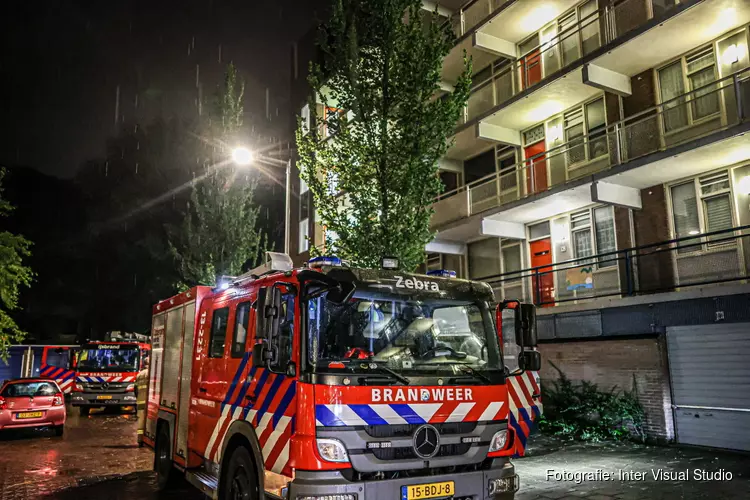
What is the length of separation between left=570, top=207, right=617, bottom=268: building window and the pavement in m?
5.29

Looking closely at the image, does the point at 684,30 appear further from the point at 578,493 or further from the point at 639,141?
the point at 578,493

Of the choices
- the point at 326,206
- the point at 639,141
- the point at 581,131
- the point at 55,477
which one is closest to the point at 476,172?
the point at 581,131

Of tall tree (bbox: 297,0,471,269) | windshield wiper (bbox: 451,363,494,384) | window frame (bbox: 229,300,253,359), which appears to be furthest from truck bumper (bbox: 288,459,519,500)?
tall tree (bbox: 297,0,471,269)

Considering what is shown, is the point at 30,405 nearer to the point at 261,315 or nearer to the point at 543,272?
the point at 261,315

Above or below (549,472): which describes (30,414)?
above

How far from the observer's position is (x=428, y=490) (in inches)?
200

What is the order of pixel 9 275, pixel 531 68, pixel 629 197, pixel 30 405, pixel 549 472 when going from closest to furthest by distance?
1. pixel 549 472
2. pixel 629 197
3. pixel 30 405
4. pixel 9 275
5. pixel 531 68

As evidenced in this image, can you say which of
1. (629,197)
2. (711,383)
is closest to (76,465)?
(711,383)

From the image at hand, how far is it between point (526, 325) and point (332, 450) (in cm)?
256

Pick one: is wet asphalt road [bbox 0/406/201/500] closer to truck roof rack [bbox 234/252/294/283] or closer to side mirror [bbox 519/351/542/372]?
truck roof rack [bbox 234/252/294/283]

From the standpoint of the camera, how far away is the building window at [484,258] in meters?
18.5

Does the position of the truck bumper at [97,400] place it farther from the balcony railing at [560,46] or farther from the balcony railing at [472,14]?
the balcony railing at [472,14]

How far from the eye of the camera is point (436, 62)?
42.4 feet

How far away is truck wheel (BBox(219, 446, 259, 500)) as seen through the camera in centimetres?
562
